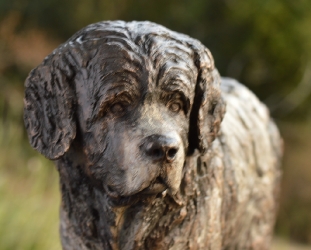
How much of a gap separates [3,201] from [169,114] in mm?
1845

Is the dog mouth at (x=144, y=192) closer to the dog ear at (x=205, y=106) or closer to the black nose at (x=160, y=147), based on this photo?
the black nose at (x=160, y=147)

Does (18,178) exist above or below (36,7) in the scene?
below

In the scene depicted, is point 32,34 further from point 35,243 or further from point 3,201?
point 35,243

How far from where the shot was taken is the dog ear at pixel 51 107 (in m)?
1.31

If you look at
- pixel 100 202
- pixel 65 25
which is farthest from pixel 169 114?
pixel 65 25

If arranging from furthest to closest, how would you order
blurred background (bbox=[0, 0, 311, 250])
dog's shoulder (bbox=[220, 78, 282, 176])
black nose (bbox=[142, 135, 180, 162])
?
blurred background (bbox=[0, 0, 311, 250])
dog's shoulder (bbox=[220, 78, 282, 176])
black nose (bbox=[142, 135, 180, 162])

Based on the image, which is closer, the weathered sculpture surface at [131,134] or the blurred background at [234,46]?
the weathered sculpture surface at [131,134]

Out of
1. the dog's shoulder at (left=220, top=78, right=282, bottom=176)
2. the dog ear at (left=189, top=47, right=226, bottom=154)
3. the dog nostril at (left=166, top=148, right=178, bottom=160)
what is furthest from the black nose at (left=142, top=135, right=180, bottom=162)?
the dog's shoulder at (left=220, top=78, right=282, bottom=176)

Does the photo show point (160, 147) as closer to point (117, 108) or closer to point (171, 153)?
point (171, 153)

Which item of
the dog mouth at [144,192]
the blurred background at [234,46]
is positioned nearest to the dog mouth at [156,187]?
the dog mouth at [144,192]

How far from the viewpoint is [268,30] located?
14.1ft

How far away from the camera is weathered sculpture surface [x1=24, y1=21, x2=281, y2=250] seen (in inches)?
48.5

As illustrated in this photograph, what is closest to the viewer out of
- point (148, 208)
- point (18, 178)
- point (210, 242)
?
point (148, 208)

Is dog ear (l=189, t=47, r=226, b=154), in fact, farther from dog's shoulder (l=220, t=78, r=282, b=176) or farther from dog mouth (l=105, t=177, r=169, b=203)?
dog's shoulder (l=220, t=78, r=282, b=176)
